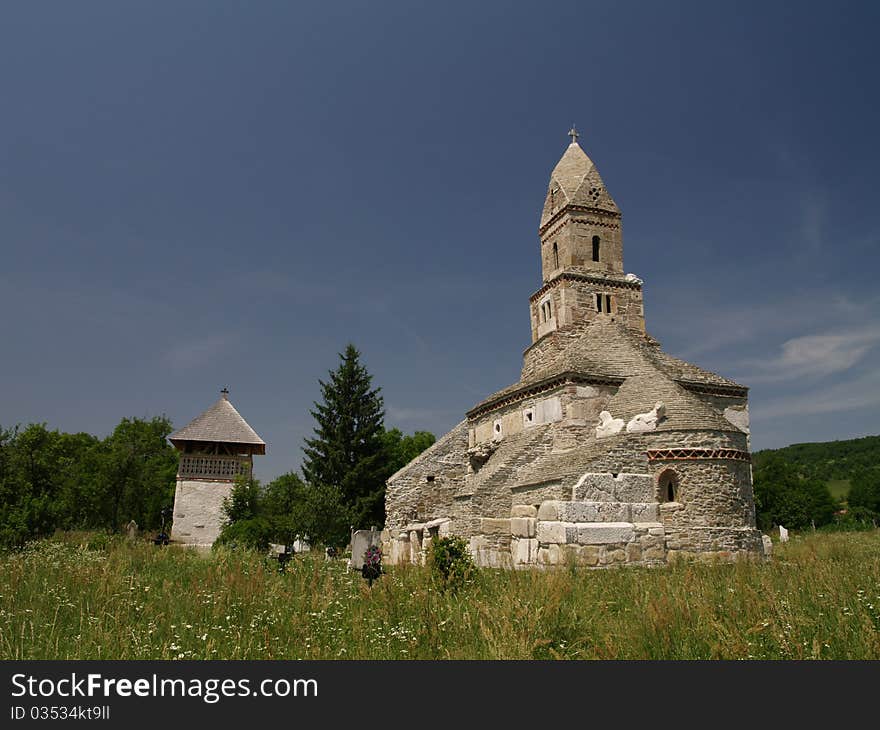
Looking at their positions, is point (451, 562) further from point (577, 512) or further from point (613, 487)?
point (613, 487)

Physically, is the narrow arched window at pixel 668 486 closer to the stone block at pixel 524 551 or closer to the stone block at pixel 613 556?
the stone block at pixel 613 556

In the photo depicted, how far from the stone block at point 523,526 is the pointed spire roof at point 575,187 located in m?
15.2

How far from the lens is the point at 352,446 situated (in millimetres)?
35062

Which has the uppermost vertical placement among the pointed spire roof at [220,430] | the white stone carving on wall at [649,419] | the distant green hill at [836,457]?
the distant green hill at [836,457]

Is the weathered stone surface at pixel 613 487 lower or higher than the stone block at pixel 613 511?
higher

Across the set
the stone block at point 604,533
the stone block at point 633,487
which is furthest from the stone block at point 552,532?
the stone block at point 633,487

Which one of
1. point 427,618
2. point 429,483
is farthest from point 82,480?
point 427,618

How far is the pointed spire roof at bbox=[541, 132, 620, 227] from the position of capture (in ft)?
84.0

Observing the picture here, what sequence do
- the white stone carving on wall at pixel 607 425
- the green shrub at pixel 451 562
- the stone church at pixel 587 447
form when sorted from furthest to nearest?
the white stone carving on wall at pixel 607 425 < the stone church at pixel 587 447 < the green shrub at pixel 451 562

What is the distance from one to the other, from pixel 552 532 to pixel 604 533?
3.94 feet

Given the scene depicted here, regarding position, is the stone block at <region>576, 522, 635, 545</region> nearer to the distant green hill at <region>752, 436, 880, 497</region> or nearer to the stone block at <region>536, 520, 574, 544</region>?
the stone block at <region>536, 520, 574, 544</region>

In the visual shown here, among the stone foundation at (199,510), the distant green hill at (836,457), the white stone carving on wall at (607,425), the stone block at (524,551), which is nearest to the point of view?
the stone block at (524,551)

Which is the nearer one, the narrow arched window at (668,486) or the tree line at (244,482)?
the narrow arched window at (668,486)

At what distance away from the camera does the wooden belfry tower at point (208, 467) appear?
1256 inches
